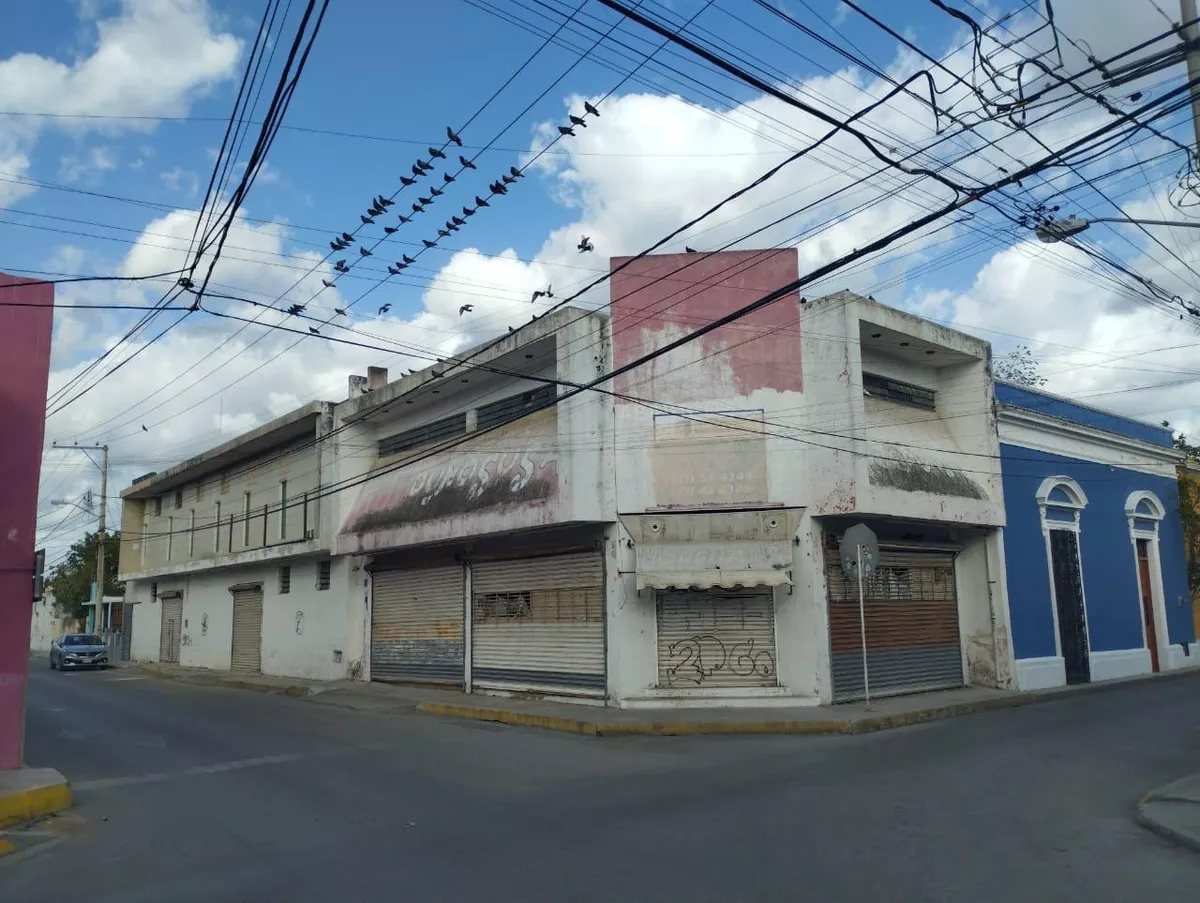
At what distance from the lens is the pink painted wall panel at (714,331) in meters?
17.5

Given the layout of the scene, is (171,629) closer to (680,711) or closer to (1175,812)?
(680,711)

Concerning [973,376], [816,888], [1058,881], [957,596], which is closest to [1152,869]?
[1058,881]

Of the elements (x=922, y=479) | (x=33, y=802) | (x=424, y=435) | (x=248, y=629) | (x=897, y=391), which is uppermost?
(x=897, y=391)

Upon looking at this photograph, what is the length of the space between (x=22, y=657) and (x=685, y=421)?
11.1 m

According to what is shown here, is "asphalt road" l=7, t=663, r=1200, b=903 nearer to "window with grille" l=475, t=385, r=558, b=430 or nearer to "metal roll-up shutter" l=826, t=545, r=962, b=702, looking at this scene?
"metal roll-up shutter" l=826, t=545, r=962, b=702

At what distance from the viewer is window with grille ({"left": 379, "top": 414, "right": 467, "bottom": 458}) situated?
72.5 ft

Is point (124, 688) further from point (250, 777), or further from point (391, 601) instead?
point (250, 777)

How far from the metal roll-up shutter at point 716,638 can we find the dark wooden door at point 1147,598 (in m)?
14.4

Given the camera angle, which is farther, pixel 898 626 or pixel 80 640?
pixel 80 640

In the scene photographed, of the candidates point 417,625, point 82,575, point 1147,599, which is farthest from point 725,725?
point 82,575

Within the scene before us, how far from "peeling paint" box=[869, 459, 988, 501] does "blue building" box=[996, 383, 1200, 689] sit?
1713mm

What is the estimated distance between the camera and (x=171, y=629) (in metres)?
37.8

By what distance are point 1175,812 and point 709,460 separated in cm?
994

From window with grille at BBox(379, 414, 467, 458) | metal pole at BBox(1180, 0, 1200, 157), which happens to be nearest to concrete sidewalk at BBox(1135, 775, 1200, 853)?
metal pole at BBox(1180, 0, 1200, 157)
